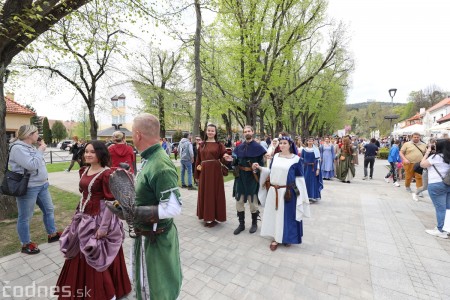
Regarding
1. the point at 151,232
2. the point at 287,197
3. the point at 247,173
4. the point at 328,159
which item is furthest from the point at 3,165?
the point at 328,159

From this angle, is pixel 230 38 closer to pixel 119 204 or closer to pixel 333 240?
pixel 333 240

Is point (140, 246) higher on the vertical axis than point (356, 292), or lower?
higher

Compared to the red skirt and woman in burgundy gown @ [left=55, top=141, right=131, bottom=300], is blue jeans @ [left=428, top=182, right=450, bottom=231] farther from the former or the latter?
the red skirt

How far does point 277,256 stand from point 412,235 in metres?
3.19

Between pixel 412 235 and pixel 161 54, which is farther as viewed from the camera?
pixel 161 54

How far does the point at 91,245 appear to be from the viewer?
7.33 ft

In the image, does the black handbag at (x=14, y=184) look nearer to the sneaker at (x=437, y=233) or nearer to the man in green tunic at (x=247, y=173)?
the man in green tunic at (x=247, y=173)

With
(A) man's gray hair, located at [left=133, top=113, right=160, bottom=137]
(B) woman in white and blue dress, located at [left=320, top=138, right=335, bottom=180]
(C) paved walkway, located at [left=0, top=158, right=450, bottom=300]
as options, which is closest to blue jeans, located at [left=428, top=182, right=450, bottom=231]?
(C) paved walkway, located at [left=0, top=158, right=450, bottom=300]

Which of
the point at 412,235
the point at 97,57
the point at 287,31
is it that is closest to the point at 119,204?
the point at 412,235

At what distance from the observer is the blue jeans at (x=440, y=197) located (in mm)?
4541

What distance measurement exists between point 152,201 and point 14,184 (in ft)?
9.95

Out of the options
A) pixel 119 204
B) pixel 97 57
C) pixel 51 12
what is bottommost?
pixel 119 204

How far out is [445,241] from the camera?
174 inches

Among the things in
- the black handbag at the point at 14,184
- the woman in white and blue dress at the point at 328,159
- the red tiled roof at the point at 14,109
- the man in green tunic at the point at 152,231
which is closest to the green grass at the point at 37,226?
the black handbag at the point at 14,184
